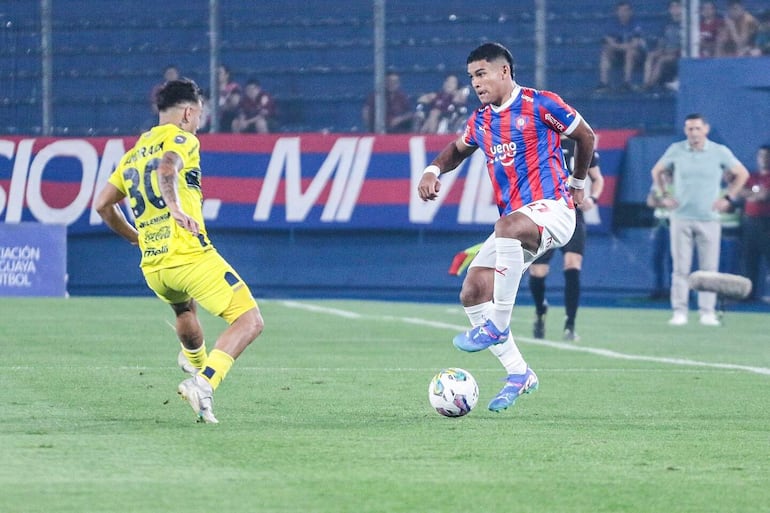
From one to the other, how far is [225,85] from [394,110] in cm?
229

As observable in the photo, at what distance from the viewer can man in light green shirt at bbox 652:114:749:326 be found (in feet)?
54.6

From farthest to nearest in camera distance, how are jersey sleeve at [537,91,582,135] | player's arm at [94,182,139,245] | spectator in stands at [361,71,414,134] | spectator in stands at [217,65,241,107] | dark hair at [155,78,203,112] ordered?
spectator in stands at [217,65,241,107], spectator in stands at [361,71,414,134], jersey sleeve at [537,91,582,135], player's arm at [94,182,139,245], dark hair at [155,78,203,112]

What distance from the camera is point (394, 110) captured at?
66.6 ft

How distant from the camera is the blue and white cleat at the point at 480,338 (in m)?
8.16

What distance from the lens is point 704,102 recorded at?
19344 mm

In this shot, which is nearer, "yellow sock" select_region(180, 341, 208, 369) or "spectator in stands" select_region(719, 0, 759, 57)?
"yellow sock" select_region(180, 341, 208, 369)

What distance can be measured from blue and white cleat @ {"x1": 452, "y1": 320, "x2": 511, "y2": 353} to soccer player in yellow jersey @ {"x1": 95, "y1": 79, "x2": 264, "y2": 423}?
1113mm

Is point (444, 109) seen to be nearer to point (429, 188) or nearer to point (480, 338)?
point (429, 188)

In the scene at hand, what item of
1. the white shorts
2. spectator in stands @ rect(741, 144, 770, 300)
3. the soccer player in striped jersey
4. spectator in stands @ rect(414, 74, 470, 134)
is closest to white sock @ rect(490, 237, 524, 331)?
the soccer player in striped jersey

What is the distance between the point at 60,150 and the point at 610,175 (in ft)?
23.3

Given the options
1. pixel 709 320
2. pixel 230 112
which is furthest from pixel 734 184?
pixel 230 112

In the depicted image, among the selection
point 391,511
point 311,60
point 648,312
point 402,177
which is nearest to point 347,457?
point 391,511

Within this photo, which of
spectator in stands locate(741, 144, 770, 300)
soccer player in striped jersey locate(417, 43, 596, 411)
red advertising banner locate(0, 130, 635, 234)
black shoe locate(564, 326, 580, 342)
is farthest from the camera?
red advertising banner locate(0, 130, 635, 234)

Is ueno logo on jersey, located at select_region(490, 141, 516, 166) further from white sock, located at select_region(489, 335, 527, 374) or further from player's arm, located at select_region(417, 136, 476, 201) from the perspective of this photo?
white sock, located at select_region(489, 335, 527, 374)
